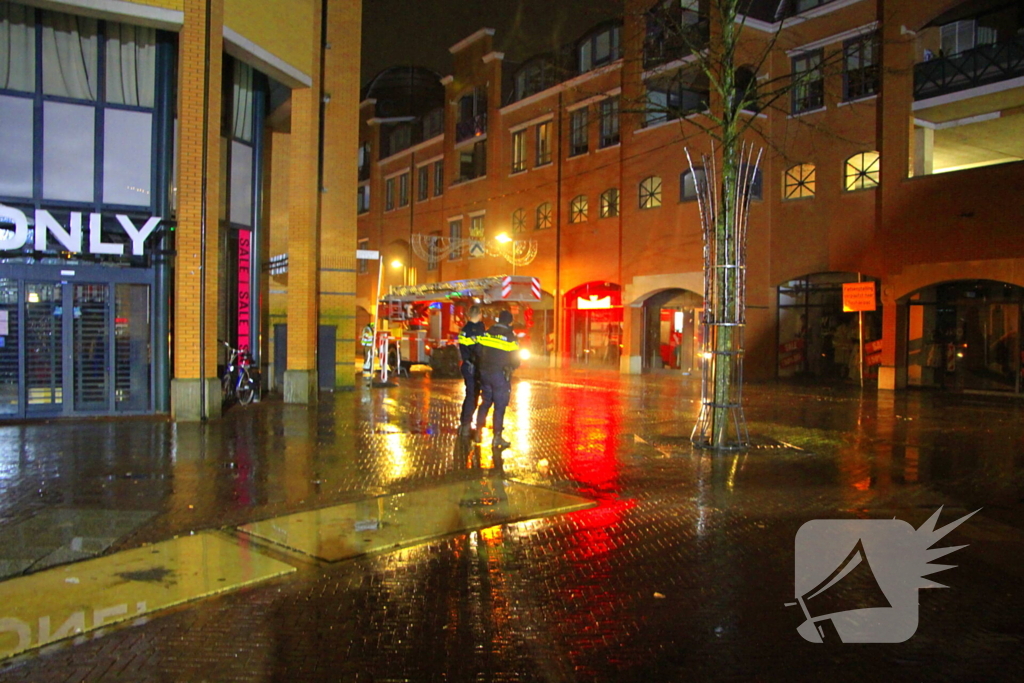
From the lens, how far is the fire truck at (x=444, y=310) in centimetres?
2281

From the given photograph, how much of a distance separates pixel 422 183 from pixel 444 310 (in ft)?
57.8

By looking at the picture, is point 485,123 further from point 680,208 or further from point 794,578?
point 794,578

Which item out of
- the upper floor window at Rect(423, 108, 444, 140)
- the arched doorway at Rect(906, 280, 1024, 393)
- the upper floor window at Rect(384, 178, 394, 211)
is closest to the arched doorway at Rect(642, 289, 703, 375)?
the arched doorway at Rect(906, 280, 1024, 393)

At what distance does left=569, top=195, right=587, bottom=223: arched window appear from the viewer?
31906 millimetres

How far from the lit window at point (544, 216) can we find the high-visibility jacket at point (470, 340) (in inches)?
890

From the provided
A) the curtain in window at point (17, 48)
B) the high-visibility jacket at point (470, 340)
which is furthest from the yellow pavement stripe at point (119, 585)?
the curtain in window at point (17, 48)

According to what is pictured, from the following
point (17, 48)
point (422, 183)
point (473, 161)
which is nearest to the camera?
point (17, 48)

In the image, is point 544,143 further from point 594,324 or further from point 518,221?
point 594,324

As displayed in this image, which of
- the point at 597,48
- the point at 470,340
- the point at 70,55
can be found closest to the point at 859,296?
the point at 470,340

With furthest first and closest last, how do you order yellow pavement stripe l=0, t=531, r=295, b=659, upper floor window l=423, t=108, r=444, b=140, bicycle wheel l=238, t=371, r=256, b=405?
1. upper floor window l=423, t=108, r=444, b=140
2. bicycle wheel l=238, t=371, r=256, b=405
3. yellow pavement stripe l=0, t=531, r=295, b=659

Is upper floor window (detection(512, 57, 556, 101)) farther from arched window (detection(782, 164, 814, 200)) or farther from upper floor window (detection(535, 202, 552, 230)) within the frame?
arched window (detection(782, 164, 814, 200))

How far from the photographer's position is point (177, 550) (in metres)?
6.11

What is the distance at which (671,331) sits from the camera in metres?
29.5

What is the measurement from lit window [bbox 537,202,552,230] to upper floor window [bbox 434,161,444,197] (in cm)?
843
